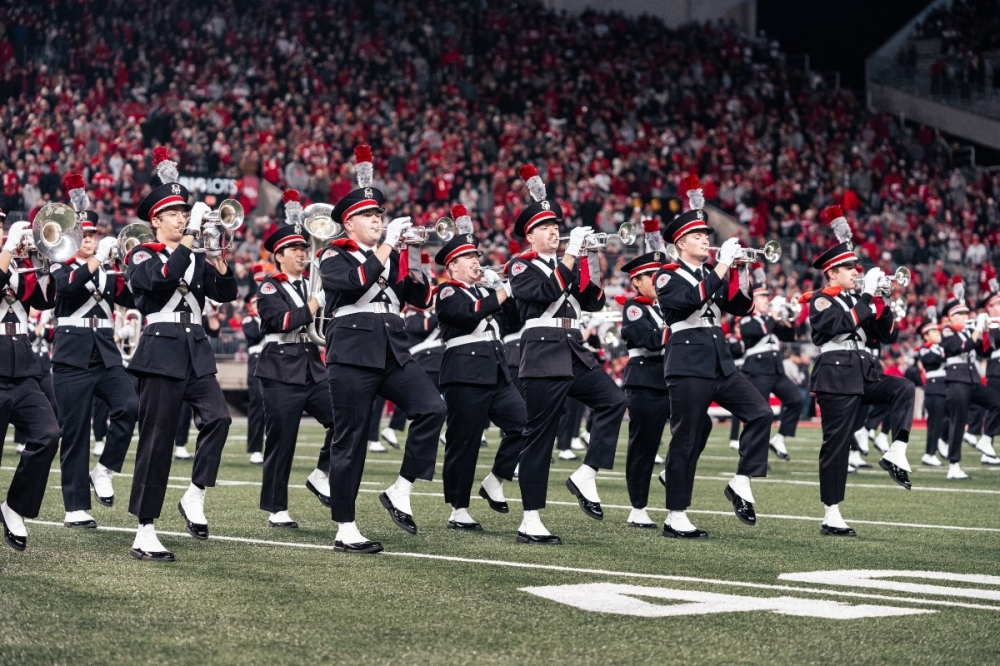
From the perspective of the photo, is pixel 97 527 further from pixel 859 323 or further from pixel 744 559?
pixel 859 323

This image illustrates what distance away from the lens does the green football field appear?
5.13 meters

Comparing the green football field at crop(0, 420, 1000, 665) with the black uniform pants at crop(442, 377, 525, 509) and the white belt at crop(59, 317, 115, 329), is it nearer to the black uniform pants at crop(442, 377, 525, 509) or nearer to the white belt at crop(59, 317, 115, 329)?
the black uniform pants at crop(442, 377, 525, 509)

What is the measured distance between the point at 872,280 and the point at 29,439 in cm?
518

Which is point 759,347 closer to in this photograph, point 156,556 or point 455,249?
point 455,249

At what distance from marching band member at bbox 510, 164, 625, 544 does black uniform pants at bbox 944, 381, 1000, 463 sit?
6706 millimetres

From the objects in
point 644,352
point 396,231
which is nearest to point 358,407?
point 396,231

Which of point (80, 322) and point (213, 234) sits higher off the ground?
point (213, 234)

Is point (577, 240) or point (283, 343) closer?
point (577, 240)

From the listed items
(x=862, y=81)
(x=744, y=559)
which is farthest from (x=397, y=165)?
(x=744, y=559)

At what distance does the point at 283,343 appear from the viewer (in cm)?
960

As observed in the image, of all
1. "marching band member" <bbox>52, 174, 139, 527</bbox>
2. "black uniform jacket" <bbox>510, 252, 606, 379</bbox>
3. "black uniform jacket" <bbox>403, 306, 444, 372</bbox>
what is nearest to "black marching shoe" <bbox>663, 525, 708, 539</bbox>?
"black uniform jacket" <bbox>510, 252, 606, 379</bbox>

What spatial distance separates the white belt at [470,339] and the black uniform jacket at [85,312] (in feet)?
6.47

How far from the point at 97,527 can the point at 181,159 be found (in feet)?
56.8

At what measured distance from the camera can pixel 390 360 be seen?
26.4ft
